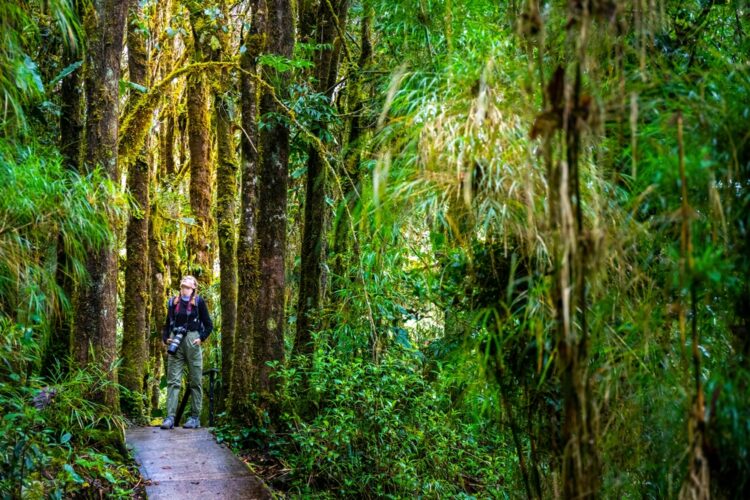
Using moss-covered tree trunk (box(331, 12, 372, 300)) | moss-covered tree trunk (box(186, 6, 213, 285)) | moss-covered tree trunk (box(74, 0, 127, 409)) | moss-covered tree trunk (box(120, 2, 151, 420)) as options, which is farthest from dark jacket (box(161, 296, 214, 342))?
moss-covered tree trunk (box(186, 6, 213, 285))

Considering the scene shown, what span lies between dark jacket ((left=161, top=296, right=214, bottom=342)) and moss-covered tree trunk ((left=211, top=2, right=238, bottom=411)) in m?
1.74

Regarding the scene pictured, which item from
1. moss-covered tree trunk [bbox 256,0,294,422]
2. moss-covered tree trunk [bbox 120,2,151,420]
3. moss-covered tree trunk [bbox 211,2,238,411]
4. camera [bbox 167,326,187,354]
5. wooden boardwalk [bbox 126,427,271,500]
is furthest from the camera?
moss-covered tree trunk [bbox 211,2,238,411]

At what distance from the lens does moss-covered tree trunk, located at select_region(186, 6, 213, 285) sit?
1220 cm

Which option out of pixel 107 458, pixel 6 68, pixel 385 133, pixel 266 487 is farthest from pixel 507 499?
pixel 6 68

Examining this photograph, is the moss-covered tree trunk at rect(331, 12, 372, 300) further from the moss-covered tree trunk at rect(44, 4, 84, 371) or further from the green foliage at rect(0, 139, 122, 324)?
the green foliage at rect(0, 139, 122, 324)

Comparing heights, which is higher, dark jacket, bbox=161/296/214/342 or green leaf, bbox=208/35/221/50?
green leaf, bbox=208/35/221/50

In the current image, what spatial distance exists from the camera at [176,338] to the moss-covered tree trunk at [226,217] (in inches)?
74.2

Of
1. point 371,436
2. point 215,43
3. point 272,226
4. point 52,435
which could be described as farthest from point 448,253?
point 215,43

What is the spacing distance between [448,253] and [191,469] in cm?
332

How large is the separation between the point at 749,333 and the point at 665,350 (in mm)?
749

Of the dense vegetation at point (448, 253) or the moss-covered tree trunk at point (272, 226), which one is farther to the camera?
the moss-covered tree trunk at point (272, 226)

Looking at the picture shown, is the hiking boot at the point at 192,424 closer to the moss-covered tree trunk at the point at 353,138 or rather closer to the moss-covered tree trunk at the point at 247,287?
the moss-covered tree trunk at the point at 247,287

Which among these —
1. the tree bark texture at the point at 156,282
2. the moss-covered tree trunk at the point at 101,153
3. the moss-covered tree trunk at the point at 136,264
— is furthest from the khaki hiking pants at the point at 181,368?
the tree bark texture at the point at 156,282

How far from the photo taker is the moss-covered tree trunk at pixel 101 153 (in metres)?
6.05
